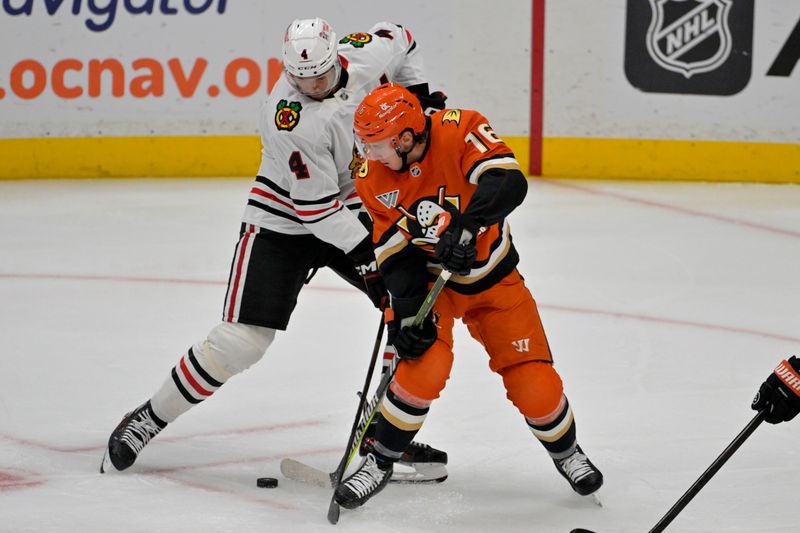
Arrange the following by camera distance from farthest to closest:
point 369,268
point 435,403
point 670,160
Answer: point 670,160, point 435,403, point 369,268

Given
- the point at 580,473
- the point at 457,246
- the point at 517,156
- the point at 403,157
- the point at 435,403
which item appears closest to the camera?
the point at 457,246

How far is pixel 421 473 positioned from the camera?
3.20 m

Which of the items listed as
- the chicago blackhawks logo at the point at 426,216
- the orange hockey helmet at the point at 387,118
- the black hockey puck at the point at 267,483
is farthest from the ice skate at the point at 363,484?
the orange hockey helmet at the point at 387,118

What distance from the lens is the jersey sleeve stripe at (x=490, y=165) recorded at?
9.23ft

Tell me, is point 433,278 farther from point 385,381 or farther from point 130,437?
point 130,437

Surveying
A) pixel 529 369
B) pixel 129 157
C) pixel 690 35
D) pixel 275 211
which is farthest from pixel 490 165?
pixel 129 157

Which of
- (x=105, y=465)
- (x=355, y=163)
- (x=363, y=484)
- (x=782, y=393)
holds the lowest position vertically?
(x=105, y=465)

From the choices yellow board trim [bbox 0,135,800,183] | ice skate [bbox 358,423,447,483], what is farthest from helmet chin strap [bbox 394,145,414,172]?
yellow board trim [bbox 0,135,800,183]

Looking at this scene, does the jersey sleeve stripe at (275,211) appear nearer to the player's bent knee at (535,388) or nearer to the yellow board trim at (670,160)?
the player's bent knee at (535,388)

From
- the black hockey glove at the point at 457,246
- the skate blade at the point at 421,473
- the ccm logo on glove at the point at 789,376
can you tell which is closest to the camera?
the ccm logo on glove at the point at 789,376

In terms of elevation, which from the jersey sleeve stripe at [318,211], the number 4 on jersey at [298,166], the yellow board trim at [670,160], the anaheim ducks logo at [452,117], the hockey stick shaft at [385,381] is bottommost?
the yellow board trim at [670,160]

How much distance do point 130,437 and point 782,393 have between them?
1.60 meters

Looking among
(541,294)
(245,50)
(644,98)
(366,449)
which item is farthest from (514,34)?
(366,449)

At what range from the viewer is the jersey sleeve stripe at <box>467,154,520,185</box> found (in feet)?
9.23
